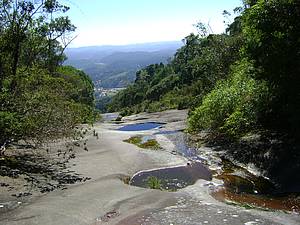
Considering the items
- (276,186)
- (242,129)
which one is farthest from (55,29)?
(276,186)

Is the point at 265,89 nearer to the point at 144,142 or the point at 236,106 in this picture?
the point at 236,106

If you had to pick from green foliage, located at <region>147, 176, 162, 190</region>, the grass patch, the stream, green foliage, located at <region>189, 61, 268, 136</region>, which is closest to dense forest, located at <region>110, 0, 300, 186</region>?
green foliage, located at <region>189, 61, 268, 136</region>

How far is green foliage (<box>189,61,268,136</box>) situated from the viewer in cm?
2242

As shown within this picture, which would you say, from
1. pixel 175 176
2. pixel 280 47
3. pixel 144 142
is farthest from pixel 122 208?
pixel 144 142

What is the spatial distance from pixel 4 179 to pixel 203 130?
18.0 meters

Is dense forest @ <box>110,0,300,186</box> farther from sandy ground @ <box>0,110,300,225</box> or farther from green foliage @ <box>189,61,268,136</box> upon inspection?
sandy ground @ <box>0,110,300,225</box>

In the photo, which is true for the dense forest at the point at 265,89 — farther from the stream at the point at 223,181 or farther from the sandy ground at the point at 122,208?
the sandy ground at the point at 122,208

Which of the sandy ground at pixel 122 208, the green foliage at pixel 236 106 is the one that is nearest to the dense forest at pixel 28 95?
the sandy ground at pixel 122 208

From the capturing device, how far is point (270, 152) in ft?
68.4

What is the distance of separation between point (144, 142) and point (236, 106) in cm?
938

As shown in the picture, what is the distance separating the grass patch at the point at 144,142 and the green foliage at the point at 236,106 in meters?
3.23

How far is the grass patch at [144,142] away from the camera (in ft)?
97.0

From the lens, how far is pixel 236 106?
25.1 m

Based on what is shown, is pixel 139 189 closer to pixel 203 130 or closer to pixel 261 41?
pixel 261 41
